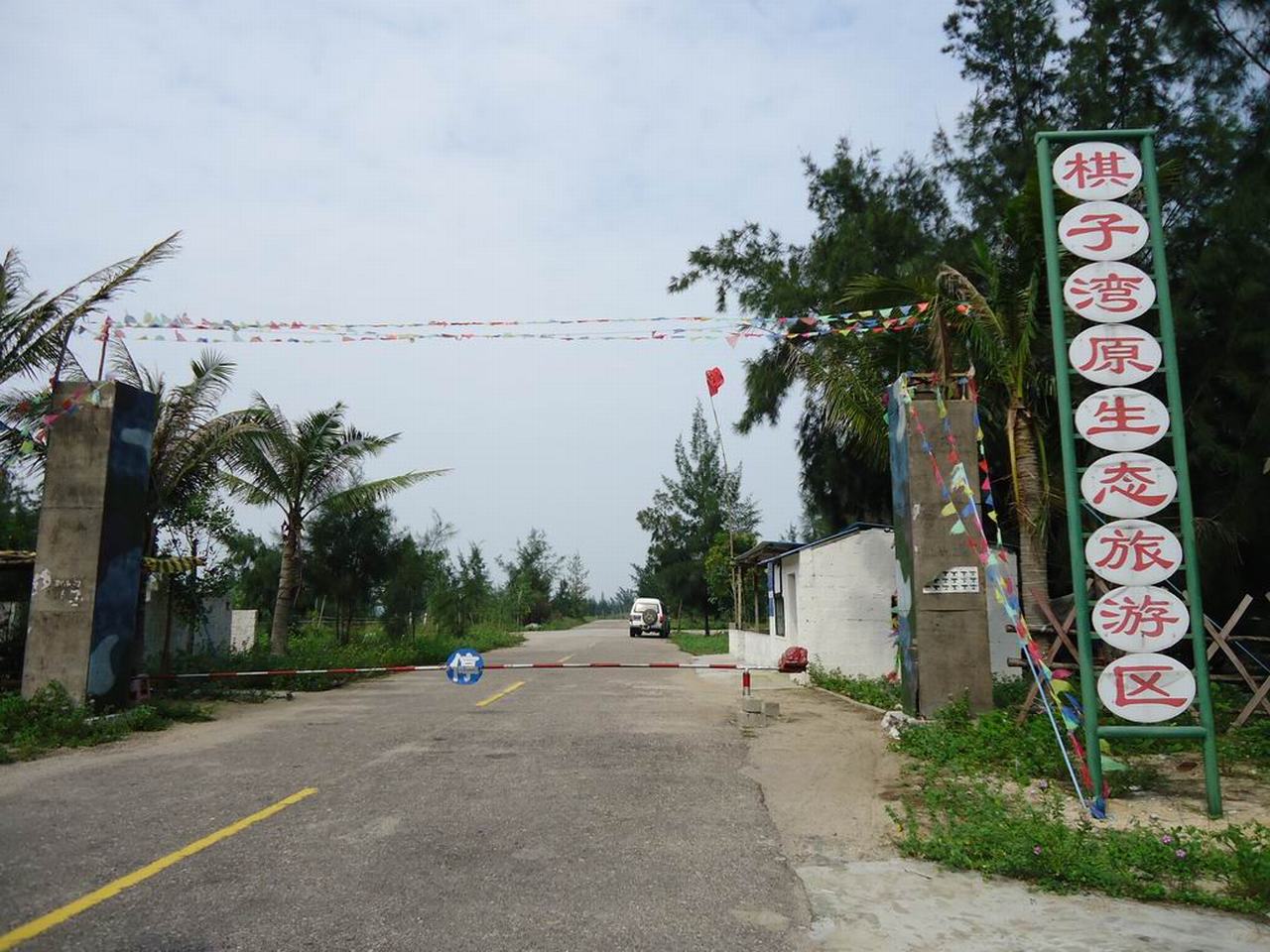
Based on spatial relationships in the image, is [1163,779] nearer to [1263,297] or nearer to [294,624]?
[1263,297]

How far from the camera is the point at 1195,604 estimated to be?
674 cm

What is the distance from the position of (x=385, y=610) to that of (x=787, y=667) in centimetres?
1269

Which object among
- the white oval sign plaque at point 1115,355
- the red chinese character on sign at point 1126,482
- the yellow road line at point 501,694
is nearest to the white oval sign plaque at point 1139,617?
the red chinese character on sign at point 1126,482

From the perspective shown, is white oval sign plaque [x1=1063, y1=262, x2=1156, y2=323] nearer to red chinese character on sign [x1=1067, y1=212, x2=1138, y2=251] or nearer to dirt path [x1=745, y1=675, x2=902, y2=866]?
red chinese character on sign [x1=1067, y1=212, x2=1138, y2=251]

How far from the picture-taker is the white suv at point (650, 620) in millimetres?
47312

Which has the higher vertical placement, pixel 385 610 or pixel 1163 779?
pixel 385 610

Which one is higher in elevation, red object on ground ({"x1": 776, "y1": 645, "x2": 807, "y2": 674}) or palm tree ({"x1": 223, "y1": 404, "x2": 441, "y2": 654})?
palm tree ({"x1": 223, "y1": 404, "x2": 441, "y2": 654})

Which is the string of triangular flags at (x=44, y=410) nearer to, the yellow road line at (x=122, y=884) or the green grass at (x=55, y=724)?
the green grass at (x=55, y=724)

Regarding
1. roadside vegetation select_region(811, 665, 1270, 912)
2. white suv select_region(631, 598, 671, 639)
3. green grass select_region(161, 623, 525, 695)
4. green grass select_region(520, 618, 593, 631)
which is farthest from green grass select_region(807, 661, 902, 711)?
green grass select_region(520, 618, 593, 631)

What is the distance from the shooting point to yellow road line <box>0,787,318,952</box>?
13.7 feet

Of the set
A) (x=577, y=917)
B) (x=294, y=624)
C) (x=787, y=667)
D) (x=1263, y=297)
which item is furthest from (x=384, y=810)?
(x=294, y=624)

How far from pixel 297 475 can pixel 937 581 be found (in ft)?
43.8

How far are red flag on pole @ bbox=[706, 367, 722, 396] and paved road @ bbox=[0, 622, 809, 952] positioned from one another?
7.54 meters

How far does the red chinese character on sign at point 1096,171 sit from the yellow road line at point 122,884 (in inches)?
309
